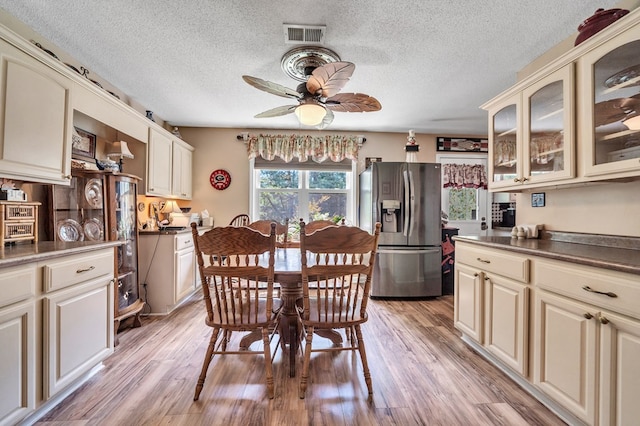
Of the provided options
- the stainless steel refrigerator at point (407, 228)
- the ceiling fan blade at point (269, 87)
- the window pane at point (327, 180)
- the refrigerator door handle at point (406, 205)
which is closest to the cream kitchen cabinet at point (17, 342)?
the ceiling fan blade at point (269, 87)

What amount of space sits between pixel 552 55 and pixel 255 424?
10.7 ft

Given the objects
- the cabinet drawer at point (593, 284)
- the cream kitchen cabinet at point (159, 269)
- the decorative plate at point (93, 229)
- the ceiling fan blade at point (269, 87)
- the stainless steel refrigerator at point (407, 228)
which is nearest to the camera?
the cabinet drawer at point (593, 284)

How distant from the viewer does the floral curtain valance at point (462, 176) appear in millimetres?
4641

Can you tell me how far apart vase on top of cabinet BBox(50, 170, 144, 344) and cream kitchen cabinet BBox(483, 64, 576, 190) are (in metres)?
2.96

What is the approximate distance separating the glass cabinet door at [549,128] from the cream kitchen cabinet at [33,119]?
321cm

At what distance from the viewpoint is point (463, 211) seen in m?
4.70

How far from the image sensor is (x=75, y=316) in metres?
1.60

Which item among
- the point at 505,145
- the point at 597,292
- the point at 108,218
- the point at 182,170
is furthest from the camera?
the point at 182,170

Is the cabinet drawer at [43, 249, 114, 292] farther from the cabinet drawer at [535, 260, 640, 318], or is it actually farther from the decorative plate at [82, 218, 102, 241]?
the cabinet drawer at [535, 260, 640, 318]

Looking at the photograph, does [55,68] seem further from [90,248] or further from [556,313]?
[556,313]

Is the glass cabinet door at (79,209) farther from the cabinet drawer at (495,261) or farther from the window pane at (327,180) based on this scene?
the cabinet drawer at (495,261)

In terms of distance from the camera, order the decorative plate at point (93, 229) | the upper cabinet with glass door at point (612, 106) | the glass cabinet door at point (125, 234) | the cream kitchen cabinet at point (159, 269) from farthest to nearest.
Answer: the cream kitchen cabinet at point (159, 269)
the glass cabinet door at point (125, 234)
the decorative plate at point (93, 229)
the upper cabinet with glass door at point (612, 106)

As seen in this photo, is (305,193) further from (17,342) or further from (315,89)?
(17,342)

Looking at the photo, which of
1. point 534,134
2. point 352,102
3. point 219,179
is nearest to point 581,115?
point 534,134
